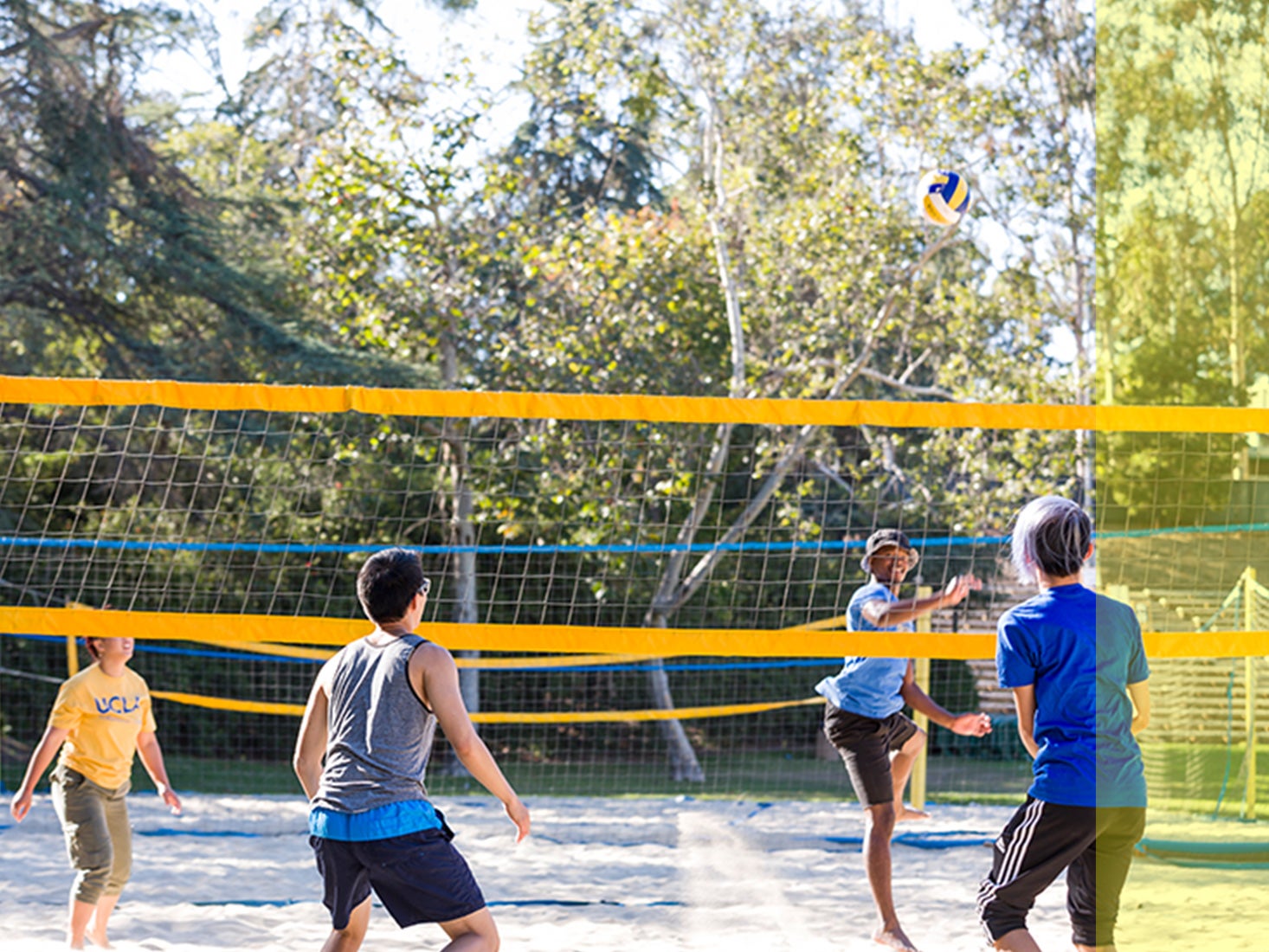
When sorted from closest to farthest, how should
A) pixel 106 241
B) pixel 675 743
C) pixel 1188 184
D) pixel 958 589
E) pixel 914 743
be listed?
pixel 958 589
pixel 914 743
pixel 1188 184
pixel 106 241
pixel 675 743

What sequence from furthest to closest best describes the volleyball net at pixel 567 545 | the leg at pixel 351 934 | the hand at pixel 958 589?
the volleyball net at pixel 567 545 < the hand at pixel 958 589 < the leg at pixel 351 934

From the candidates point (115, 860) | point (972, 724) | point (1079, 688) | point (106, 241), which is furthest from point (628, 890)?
point (106, 241)

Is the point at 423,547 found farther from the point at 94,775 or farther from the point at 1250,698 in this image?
the point at 1250,698

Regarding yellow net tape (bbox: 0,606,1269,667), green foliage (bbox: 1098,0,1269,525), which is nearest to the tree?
green foliage (bbox: 1098,0,1269,525)

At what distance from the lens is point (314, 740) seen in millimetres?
3393

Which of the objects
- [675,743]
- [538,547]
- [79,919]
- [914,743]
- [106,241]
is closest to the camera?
[79,919]

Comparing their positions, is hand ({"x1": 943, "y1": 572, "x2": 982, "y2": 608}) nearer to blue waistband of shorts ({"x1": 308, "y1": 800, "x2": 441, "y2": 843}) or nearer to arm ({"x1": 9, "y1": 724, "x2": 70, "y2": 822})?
blue waistband of shorts ({"x1": 308, "y1": 800, "x2": 441, "y2": 843})

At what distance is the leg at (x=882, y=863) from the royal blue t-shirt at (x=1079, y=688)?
1586 millimetres

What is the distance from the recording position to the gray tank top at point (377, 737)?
316 centimetres

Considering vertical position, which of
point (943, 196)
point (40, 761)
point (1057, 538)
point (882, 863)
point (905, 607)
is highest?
point (943, 196)

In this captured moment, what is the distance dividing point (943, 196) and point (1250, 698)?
3355mm

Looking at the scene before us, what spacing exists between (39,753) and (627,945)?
2.11m

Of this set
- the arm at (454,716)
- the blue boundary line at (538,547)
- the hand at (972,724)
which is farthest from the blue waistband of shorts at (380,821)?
the hand at (972,724)

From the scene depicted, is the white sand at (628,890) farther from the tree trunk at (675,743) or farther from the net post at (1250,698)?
the tree trunk at (675,743)
